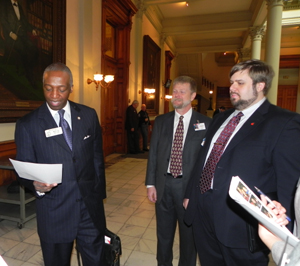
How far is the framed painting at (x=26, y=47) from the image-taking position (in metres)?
3.13

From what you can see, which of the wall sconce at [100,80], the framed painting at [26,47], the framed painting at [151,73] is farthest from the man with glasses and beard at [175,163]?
the framed painting at [151,73]

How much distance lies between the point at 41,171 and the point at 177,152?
1089mm

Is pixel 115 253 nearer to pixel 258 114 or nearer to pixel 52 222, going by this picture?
pixel 52 222

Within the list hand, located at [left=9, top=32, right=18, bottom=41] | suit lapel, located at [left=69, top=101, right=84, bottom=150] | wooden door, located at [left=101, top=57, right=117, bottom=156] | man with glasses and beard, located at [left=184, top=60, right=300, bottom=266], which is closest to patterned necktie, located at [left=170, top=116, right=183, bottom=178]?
man with glasses and beard, located at [left=184, top=60, right=300, bottom=266]

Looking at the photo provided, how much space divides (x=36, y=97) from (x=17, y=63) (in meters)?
0.61

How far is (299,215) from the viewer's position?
0.79 m

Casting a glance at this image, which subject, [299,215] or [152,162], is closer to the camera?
[299,215]

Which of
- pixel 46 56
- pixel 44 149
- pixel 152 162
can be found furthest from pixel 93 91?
pixel 44 149

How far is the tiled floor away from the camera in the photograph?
2.27m

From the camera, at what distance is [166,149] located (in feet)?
6.38

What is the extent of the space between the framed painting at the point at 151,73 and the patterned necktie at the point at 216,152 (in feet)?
24.3

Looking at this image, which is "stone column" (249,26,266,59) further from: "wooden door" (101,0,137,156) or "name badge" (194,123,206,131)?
"name badge" (194,123,206,131)

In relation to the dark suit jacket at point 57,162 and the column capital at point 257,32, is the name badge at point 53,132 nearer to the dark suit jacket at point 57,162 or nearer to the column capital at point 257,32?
the dark suit jacket at point 57,162

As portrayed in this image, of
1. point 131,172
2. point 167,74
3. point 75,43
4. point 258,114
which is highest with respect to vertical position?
point 167,74
